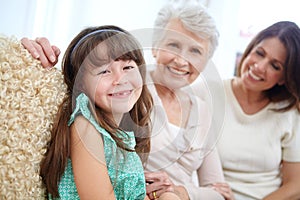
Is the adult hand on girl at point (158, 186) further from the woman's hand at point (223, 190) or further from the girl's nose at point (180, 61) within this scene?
the girl's nose at point (180, 61)

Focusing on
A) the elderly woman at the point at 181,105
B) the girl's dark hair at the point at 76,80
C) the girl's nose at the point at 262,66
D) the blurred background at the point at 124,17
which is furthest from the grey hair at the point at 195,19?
the blurred background at the point at 124,17

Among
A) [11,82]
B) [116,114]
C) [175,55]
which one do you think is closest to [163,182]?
[116,114]

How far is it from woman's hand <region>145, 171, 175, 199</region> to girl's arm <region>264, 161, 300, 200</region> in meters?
0.59

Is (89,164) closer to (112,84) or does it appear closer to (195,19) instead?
(112,84)

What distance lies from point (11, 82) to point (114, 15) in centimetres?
141

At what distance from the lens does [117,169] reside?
105cm

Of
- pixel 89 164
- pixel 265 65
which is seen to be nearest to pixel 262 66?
pixel 265 65

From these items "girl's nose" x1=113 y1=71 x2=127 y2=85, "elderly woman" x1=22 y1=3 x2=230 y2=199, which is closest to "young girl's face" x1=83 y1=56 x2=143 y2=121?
"girl's nose" x1=113 y1=71 x2=127 y2=85

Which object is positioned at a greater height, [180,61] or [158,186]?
[180,61]

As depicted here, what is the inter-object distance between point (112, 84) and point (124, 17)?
4.61ft

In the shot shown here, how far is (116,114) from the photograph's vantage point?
3.54 ft

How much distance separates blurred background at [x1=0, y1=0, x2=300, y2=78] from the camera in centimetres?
199

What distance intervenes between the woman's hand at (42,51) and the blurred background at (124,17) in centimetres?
92

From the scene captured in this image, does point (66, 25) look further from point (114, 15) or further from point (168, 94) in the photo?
point (168, 94)
